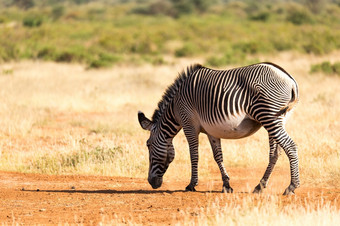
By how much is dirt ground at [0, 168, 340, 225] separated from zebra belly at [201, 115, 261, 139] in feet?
2.56

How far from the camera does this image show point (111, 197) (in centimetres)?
751

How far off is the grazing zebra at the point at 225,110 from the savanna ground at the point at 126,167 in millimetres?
490

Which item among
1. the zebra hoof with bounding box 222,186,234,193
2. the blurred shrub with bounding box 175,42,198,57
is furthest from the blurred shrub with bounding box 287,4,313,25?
the zebra hoof with bounding box 222,186,234,193

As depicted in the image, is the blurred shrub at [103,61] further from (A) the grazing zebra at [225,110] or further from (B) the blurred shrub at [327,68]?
(A) the grazing zebra at [225,110]

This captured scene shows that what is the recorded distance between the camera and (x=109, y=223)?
5867 millimetres

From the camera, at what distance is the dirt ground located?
6.31m

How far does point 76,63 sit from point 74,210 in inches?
898

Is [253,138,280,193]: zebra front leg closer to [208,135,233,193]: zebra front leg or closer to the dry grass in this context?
[208,135,233,193]: zebra front leg

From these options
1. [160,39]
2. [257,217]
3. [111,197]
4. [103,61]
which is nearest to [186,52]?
[160,39]

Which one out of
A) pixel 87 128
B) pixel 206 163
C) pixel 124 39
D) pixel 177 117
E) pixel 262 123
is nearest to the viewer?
pixel 262 123

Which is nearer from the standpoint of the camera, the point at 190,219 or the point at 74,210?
the point at 190,219

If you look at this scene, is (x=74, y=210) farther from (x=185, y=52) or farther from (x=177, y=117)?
(x=185, y=52)

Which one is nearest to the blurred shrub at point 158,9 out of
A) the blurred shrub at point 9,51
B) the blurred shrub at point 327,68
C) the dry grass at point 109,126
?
the blurred shrub at point 9,51

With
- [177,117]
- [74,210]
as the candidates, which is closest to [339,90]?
[177,117]
